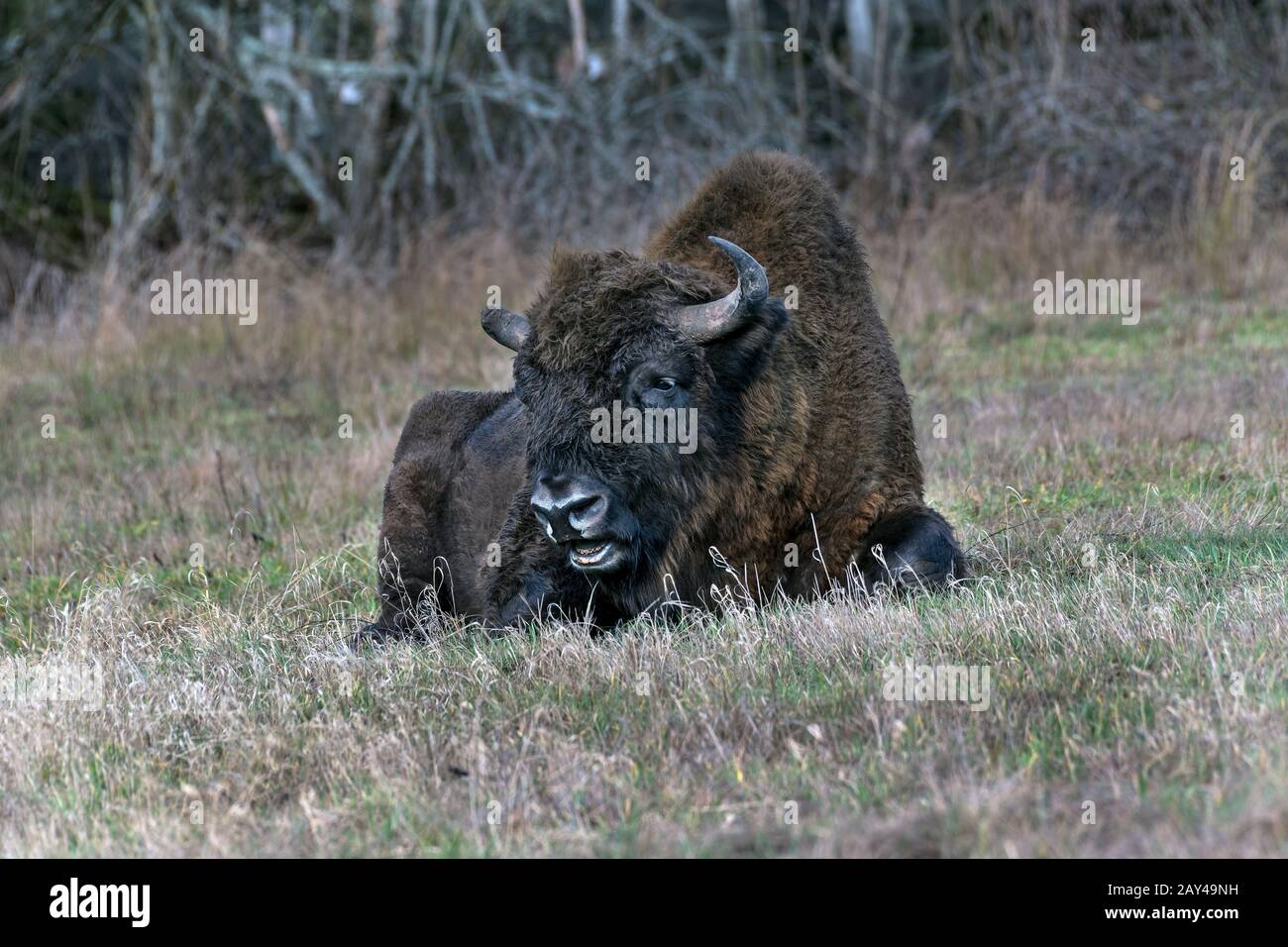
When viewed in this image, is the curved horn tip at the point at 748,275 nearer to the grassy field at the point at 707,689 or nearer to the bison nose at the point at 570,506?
the bison nose at the point at 570,506

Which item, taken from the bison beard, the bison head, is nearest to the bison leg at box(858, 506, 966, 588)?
the bison beard

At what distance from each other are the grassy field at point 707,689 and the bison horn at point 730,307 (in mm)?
1236

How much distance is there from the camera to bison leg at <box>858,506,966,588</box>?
6.96 m

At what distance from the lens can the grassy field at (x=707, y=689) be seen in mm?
4477

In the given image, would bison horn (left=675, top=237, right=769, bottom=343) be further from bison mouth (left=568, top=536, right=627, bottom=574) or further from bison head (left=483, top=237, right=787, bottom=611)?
bison mouth (left=568, top=536, right=627, bottom=574)

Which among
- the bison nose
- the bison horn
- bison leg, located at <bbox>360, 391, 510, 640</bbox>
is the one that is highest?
the bison horn

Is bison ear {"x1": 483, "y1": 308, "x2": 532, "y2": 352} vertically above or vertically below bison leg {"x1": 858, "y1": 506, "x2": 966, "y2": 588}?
above

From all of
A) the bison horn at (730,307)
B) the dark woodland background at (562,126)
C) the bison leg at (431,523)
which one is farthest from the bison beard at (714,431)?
the dark woodland background at (562,126)

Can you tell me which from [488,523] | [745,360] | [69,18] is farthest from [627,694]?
[69,18]

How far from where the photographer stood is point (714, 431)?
706 centimetres

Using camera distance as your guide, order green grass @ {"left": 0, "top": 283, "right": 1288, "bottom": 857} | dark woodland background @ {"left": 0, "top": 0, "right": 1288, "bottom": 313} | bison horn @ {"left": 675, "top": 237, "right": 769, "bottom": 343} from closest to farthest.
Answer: green grass @ {"left": 0, "top": 283, "right": 1288, "bottom": 857}
bison horn @ {"left": 675, "top": 237, "right": 769, "bottom": 343}
dark woodland background @ {"left": 0, "top": 0, "right": 1288, "bottom": 313}

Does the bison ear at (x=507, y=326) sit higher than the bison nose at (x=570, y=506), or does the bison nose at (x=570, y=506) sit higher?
the bison ear at (x=507, y=326)

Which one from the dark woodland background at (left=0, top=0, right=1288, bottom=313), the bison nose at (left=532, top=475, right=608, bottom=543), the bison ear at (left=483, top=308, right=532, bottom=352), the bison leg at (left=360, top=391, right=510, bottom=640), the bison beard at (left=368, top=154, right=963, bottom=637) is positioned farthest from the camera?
the dark woodland background at (left=0, top=0, right=1288, bottom=313)

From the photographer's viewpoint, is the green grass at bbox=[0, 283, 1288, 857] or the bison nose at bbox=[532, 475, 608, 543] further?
the bison nose at bbox=[532, 475, 608, 543]
